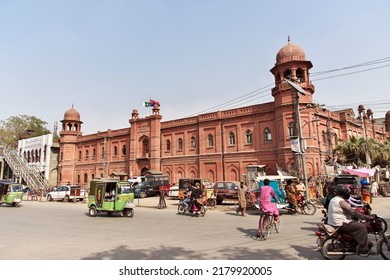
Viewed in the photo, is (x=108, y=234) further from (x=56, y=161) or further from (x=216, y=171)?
(x=56, y=161)

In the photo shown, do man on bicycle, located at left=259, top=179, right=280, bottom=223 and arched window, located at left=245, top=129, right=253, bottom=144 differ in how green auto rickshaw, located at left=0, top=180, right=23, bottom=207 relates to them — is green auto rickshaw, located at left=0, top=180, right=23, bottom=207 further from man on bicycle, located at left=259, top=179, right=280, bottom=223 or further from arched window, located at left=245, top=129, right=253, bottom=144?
arched window, located at left=245, top=129, right=253, bottom=144

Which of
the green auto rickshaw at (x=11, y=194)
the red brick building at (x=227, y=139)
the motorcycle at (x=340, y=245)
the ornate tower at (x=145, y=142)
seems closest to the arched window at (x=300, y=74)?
the red brick building at (x=227, y=139)

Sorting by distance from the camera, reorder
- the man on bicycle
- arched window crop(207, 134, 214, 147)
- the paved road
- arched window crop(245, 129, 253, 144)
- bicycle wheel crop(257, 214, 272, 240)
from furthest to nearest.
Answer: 1. arched window crop(207, 134, 214, 147)
2. arched window crop(245, 129, 253, 144)
3. the man on bicycle
4. bicycle wheel crop(257, 214, 272, 240)
5. the paved road

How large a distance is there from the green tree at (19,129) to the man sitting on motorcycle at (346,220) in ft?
193

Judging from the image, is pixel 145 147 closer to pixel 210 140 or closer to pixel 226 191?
pixel 210 140

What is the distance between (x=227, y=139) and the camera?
100 ft

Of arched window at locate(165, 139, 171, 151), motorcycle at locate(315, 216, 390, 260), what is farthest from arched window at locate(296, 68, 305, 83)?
motorcycle at locate(315, 216, 390, 260)

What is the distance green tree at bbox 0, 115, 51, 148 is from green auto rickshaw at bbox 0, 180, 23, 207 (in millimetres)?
36761

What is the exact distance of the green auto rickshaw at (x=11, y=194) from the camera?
19.8 m

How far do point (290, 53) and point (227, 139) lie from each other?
10.9 meters

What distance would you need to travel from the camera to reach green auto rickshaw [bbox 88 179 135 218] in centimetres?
1348

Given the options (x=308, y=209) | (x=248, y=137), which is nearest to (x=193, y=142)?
(x=248, y=137)

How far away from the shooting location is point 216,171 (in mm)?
30516

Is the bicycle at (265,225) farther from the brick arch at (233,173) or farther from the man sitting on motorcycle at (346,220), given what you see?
the brick arch at (233,173)
